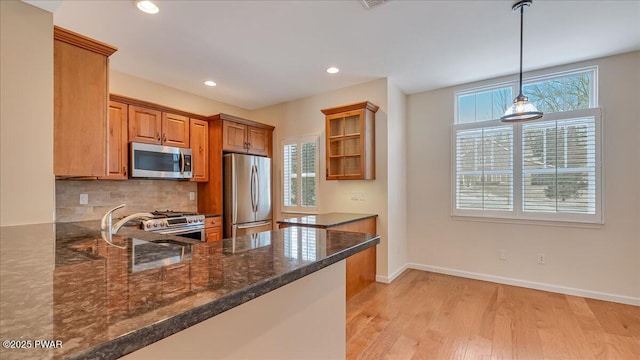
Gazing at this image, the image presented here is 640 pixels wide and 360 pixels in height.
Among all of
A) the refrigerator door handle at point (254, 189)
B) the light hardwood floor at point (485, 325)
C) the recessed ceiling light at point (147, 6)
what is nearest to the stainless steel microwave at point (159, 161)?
the refrigerator door handle at point (254, 189)

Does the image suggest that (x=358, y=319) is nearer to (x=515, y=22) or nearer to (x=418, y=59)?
(x=418, y=59)

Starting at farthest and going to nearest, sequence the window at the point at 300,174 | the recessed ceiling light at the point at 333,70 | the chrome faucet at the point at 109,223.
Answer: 1. the window at the point at 300,174
2. the recessed ceiling light at the point at 333,70
3. the chrome faucet at the point at 109,223

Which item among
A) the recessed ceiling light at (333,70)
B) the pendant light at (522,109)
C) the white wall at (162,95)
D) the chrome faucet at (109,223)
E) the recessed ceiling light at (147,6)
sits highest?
the recessed ceiling light at (147,6)

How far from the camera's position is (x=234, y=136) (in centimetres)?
424

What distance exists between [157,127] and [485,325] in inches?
168

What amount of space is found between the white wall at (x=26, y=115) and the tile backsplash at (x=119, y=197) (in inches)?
56.4

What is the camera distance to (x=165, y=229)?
129 inches

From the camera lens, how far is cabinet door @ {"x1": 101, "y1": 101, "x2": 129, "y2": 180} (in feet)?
10.4

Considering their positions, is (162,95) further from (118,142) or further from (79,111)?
(79,111)

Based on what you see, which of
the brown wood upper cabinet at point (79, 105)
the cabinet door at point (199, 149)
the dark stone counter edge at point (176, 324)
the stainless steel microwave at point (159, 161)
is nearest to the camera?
the dark stone counter edge at point (176, 324)

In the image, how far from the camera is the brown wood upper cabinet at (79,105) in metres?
2.10

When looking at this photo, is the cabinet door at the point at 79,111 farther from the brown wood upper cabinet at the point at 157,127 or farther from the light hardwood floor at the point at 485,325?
the light hardwood floor at the point at 485,325

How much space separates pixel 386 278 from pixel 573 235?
2242 mm

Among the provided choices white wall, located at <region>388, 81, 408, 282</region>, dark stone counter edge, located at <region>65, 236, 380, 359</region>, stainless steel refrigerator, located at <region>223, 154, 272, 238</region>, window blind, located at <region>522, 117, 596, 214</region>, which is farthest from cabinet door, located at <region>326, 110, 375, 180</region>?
dark stone counter edge, located at <region>65, 236, 380, 359</region>
